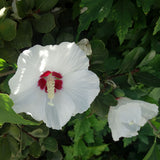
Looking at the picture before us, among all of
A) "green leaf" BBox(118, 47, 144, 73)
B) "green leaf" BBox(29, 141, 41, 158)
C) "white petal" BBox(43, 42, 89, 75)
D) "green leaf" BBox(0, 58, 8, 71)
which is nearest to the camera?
"white petal" BBox(43, 42, 89, 75)

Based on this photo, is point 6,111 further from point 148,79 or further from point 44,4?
point 148,79

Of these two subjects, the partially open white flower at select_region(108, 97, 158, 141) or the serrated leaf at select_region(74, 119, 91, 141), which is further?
the serrated leaf at select_region(74, 119, 91, 141)

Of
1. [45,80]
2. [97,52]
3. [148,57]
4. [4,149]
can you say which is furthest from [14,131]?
[148,57]

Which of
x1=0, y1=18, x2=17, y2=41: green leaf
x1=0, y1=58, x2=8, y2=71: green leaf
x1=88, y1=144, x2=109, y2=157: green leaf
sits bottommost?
x1=88, y1=144, x2=109, y2=157: green leaf

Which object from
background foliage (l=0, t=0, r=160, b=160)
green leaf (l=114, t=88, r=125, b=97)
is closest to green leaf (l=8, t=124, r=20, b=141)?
background foliage (l=0, t=0, r=160, b=160)

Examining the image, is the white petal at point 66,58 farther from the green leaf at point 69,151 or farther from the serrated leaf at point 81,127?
the green leaf at point 69,151

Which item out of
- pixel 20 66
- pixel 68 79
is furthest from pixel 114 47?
pixel 20 66

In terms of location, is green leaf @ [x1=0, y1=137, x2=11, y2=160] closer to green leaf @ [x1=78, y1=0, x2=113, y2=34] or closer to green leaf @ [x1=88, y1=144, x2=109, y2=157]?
green leaf @ [x1=78, y1=0, x2=113, y2=34]
